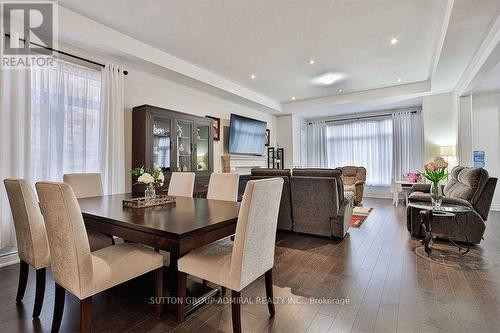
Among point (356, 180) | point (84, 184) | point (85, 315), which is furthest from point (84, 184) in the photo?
point (356, 180)

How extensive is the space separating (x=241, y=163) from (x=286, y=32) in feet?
11.0

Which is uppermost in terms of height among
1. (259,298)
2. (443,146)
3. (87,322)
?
(443,146)

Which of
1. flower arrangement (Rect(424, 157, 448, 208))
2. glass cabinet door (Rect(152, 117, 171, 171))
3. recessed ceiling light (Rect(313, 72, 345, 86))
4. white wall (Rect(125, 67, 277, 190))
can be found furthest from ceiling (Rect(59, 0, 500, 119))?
flower arrangement (Rect(424, 157, 448, 208))

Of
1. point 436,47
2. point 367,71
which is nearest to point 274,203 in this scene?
point 436,47

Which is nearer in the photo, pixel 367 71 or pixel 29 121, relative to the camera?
pixel 29 121

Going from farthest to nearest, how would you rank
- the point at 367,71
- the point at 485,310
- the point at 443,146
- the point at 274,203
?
the point at 443,146
the point at 367,71
the point at 485,310
the point at 274,203

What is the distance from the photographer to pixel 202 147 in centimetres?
452

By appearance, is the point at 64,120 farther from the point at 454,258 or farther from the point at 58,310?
the point at 454,258

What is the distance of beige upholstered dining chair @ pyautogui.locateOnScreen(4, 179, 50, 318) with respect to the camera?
1632 mm

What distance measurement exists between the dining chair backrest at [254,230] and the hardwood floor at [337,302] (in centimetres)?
44

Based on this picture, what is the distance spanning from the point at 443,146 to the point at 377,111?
2251 millimetres

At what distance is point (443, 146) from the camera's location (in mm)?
5418

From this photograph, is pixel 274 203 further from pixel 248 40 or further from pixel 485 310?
pixel 248 40

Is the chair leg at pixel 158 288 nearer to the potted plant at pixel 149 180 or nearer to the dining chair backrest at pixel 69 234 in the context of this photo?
the dining chair backrest at pixel 69 234
